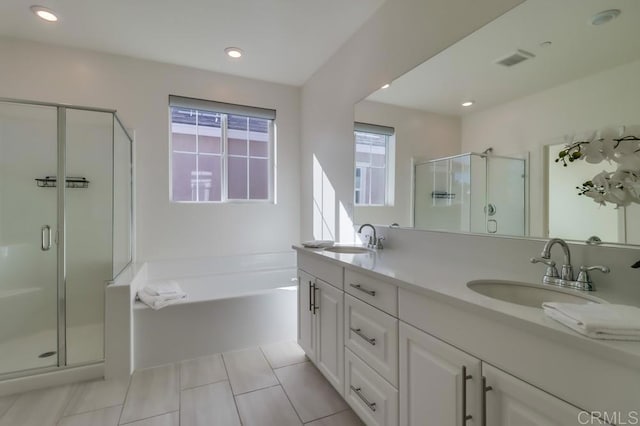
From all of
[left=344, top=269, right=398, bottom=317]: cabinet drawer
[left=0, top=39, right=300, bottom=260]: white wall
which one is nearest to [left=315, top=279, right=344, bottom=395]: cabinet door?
[left=344, top=269, right=398, bottom=317]: cabinet drawer

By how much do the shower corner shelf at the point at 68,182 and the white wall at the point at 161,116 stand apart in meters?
0.43

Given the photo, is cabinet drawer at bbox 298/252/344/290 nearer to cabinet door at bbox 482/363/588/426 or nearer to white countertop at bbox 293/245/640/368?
white countertop at bbox 293/245/640/368

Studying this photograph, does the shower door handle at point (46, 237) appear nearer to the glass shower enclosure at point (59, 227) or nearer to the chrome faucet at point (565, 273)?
the glass shower enclosure at point (59, 227)

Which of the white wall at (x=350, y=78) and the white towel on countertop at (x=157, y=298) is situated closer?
the white wall at (x=350, y=78)

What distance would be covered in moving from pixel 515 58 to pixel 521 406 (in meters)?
1.39

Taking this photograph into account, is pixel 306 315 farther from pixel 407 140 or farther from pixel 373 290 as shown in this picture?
pixel 407 140

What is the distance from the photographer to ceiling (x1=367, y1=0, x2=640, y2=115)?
A: 1.04 metres

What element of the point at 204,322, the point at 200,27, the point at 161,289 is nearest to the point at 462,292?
the point at 204,322

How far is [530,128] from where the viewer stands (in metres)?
1.29

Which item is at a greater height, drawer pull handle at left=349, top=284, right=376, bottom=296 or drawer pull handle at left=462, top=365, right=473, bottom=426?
drawer pull handle at left=349, top=284, right=376, bottom=296

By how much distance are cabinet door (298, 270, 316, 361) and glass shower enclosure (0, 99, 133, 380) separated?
1.42 m

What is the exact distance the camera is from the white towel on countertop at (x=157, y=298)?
2148 mm

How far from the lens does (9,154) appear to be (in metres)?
2.50

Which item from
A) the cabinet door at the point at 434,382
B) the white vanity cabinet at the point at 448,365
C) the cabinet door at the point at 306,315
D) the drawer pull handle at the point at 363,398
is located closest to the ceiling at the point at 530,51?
the white vanity cabinet at the point at 448,365
